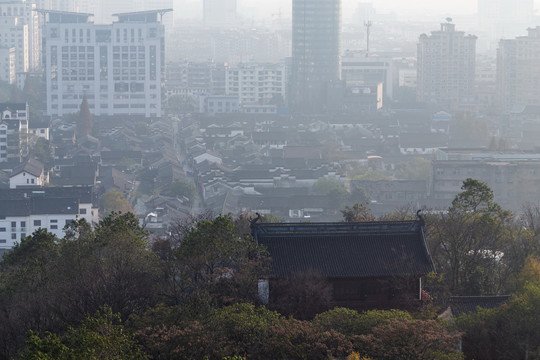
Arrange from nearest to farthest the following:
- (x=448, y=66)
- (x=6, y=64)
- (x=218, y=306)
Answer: (x=218, y=306), (x=448, y=66), (x=6, y=64)

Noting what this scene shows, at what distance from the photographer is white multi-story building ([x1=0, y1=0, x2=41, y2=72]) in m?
76.4

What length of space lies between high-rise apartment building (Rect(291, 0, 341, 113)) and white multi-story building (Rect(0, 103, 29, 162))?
2366 cm

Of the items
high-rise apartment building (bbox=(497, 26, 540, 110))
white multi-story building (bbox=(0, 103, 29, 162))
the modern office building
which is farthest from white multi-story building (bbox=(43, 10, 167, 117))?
the modern office building

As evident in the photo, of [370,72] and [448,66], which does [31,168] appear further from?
[370,72]

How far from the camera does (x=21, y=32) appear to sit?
252 feet

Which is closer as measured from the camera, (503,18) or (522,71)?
(522,71)

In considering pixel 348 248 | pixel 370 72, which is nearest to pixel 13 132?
pixel 348 248

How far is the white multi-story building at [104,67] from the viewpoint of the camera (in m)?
61.2

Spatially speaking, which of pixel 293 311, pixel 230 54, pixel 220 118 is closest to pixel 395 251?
pixel 293 311

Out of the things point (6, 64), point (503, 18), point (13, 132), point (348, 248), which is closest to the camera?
point (348, 248)

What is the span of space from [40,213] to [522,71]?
142ft


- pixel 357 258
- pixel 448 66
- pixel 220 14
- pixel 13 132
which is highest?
pixel 220 14

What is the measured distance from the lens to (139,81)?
61781 mm

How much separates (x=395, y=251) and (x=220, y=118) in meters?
44.7
